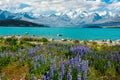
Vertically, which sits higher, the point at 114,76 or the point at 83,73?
the point at 83,73

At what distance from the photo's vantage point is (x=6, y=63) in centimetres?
1154

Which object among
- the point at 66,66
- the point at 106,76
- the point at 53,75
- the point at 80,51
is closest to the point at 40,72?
the point at 66,66

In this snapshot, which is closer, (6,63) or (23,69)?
(23,69)

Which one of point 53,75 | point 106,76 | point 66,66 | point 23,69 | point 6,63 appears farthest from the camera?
point 6,63

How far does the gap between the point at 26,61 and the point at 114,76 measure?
3.53 metres

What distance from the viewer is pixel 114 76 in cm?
1025

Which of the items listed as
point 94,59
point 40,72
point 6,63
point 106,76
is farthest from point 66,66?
Answer: point 6,63

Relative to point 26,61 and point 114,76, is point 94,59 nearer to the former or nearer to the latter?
point 114,76

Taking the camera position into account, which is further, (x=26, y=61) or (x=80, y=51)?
(x=80, y=51)

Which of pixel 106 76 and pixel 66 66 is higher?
pixel 66 66

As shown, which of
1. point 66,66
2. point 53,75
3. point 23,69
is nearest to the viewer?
point 53,75

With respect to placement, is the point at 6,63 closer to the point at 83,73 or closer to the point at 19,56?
the point at 19,56

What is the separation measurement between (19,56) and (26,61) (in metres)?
0.97

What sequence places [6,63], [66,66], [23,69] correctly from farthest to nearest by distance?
[6,63] → [23,69] → [66,66]
